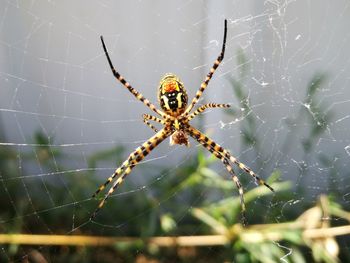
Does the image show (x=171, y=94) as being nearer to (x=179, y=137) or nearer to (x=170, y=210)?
(x=179, y=137)

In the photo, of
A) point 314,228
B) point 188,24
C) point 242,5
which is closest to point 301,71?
point 242,5

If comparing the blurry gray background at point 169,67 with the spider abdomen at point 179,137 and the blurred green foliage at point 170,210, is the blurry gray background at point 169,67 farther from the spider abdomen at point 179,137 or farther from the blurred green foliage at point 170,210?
the spider abdomen at point 179,137

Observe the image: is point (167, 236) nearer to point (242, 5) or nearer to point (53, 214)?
point (53, 214)

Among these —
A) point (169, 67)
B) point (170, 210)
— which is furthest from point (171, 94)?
point (169, 67)

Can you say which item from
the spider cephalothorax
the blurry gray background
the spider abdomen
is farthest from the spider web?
the spider cephalothorax

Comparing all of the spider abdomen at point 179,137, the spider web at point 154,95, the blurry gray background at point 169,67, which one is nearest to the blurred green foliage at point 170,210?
the spider web at point 154,95
